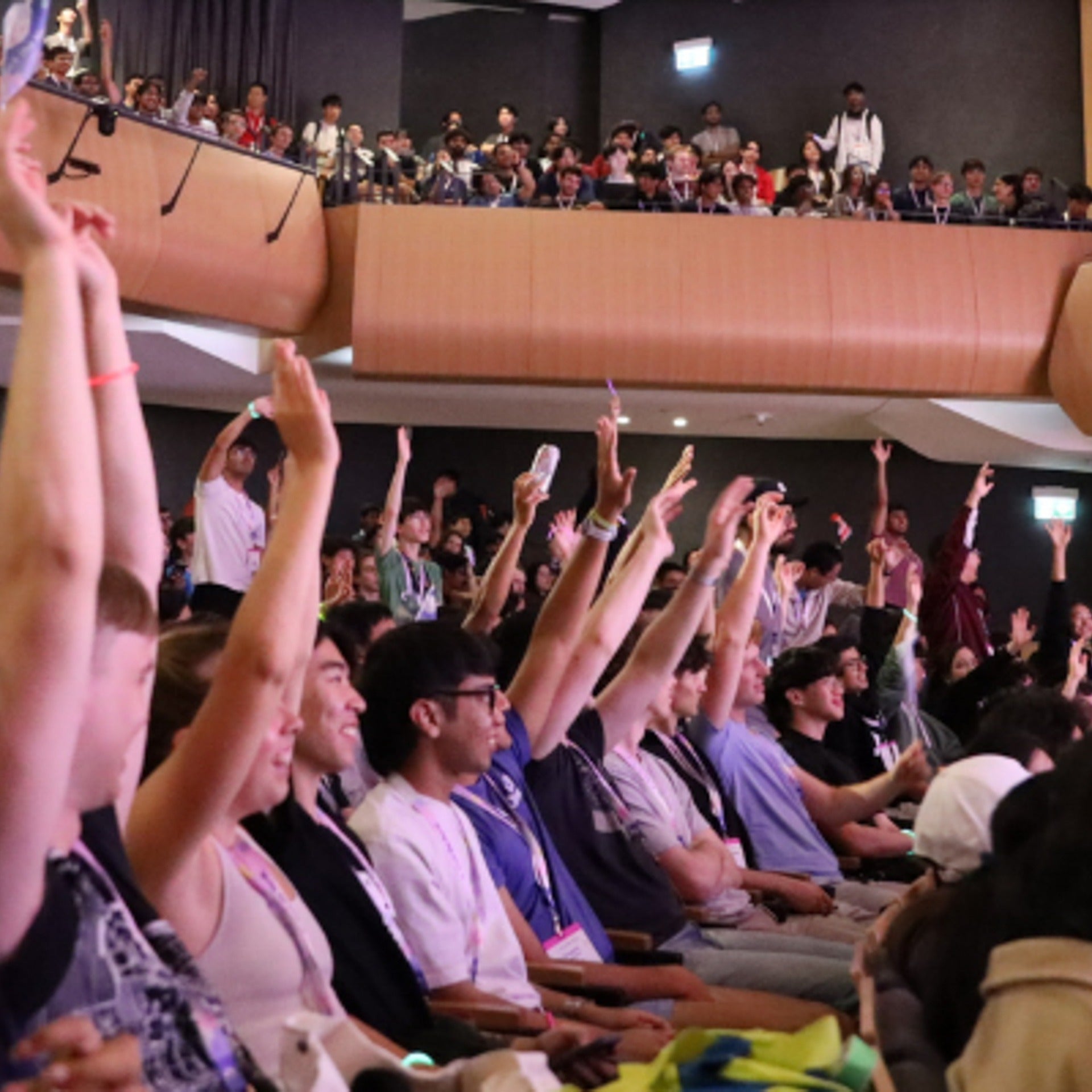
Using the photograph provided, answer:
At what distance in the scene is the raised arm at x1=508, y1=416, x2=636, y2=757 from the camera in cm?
323

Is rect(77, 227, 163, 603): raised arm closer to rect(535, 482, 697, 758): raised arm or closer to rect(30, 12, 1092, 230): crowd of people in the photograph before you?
rect(535, 482, 697, 758): raised arm

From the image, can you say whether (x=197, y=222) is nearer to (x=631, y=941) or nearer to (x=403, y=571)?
(x=403, y=571)

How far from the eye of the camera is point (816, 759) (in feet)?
16.2

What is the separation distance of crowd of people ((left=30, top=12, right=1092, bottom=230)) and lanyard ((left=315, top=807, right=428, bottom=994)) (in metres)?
7.69

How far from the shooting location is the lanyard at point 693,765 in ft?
13.4

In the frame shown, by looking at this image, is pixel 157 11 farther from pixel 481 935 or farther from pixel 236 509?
pixel 481 935

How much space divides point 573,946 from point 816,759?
203cm

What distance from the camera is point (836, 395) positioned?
10.7 metres

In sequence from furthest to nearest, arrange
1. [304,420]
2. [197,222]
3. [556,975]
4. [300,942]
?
[197,222]
[556,975]
[300,942]
[304,420]

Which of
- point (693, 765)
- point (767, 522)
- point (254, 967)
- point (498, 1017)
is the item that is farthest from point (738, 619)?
point (254, 967)

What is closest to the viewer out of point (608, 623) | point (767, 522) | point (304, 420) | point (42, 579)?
point (42, 579)

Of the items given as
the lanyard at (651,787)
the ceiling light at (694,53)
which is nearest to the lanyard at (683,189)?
the ceiling light at (694,53)

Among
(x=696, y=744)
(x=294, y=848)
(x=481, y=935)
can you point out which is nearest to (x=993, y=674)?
(x=696, y=744)

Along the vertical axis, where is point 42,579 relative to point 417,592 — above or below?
below
